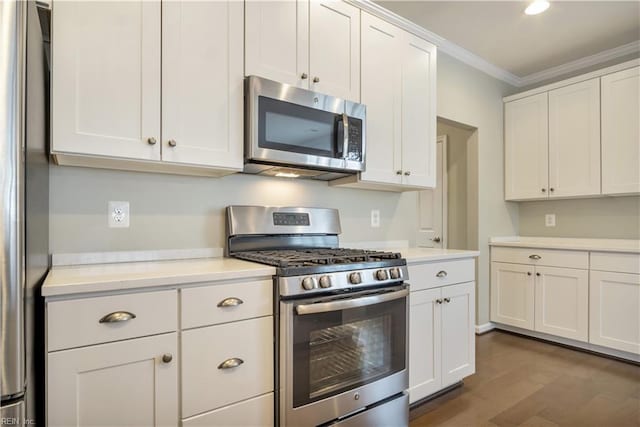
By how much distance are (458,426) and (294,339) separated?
119 centimetres

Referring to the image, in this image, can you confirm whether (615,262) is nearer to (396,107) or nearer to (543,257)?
(543,257)

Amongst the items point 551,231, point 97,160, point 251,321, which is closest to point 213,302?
point 251,321

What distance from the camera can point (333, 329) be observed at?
62.8 inches

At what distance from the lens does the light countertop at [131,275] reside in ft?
3.63

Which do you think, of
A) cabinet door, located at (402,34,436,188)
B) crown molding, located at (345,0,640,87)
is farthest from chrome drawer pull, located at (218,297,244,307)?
crown molding, located at (345,0,640,87)

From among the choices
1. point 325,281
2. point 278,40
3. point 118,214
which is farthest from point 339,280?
point 278,40

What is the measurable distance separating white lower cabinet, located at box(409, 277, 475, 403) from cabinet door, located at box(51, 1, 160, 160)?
1638 mm

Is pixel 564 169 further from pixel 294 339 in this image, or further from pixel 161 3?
pixel 161 3

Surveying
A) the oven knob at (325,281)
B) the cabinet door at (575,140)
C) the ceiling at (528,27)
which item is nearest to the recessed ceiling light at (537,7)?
the ceiling at (528,27)

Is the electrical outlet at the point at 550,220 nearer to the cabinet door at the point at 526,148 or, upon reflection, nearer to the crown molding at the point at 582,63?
the cabinet door at the point at 526,148

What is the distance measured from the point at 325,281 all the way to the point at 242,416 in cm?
62

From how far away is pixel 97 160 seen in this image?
4.91ft

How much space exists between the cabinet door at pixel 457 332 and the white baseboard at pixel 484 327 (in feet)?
4.26

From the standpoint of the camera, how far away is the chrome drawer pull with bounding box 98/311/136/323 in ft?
3.76
